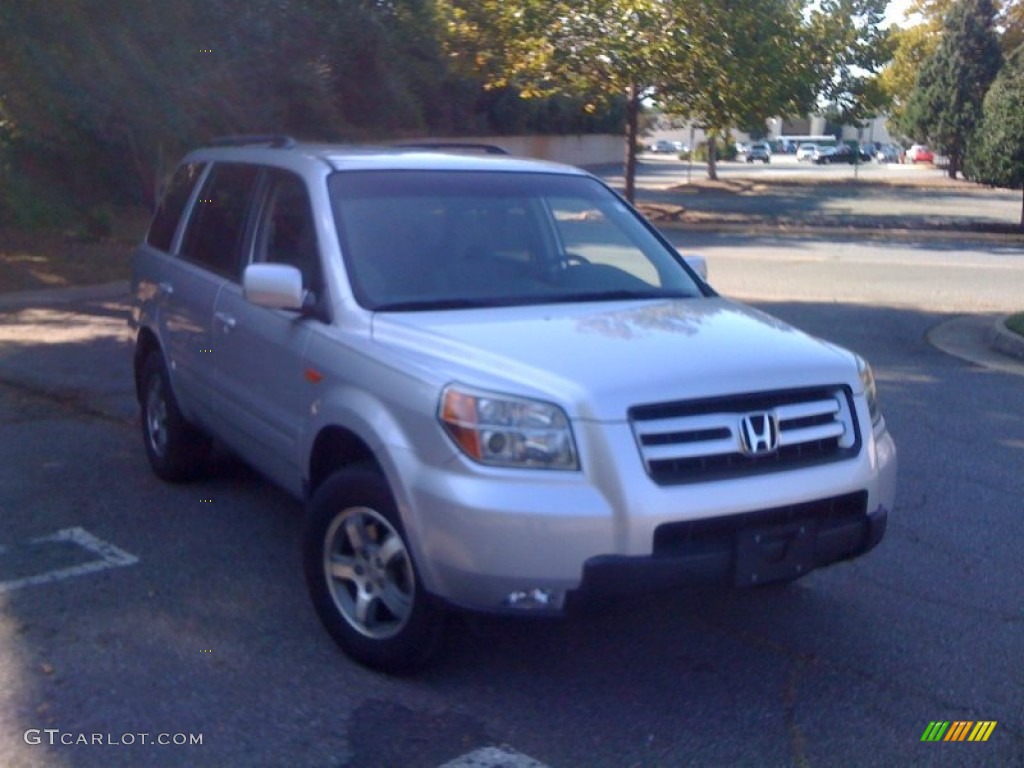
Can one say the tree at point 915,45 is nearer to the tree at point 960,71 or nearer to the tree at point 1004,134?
the tree at point 960,71

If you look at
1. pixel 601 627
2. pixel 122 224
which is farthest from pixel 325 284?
pixel 122 224

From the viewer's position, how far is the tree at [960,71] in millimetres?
47812

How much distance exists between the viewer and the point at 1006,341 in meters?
12.2

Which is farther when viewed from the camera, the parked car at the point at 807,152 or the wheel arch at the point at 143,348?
the parked car at the point at 807,152

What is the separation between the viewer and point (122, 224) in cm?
2319

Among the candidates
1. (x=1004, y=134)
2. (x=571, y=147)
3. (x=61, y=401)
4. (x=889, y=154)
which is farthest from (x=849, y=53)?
(x=889, y=154)

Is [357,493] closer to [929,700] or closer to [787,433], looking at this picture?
[787,433]

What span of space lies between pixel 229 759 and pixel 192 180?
12.9 feet

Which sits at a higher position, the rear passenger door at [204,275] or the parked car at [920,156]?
the rear passenger door at [204,275]

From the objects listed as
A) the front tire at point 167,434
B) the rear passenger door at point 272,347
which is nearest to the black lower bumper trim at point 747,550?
the rear passenger door at point 272,347

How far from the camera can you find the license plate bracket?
4277 mm

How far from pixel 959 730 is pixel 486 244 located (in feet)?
8.95

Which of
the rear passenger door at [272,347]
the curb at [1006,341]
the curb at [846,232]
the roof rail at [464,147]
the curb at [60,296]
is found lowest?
the curb at [846,232]

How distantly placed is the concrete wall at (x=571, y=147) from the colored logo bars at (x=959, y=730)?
38.2 metres
